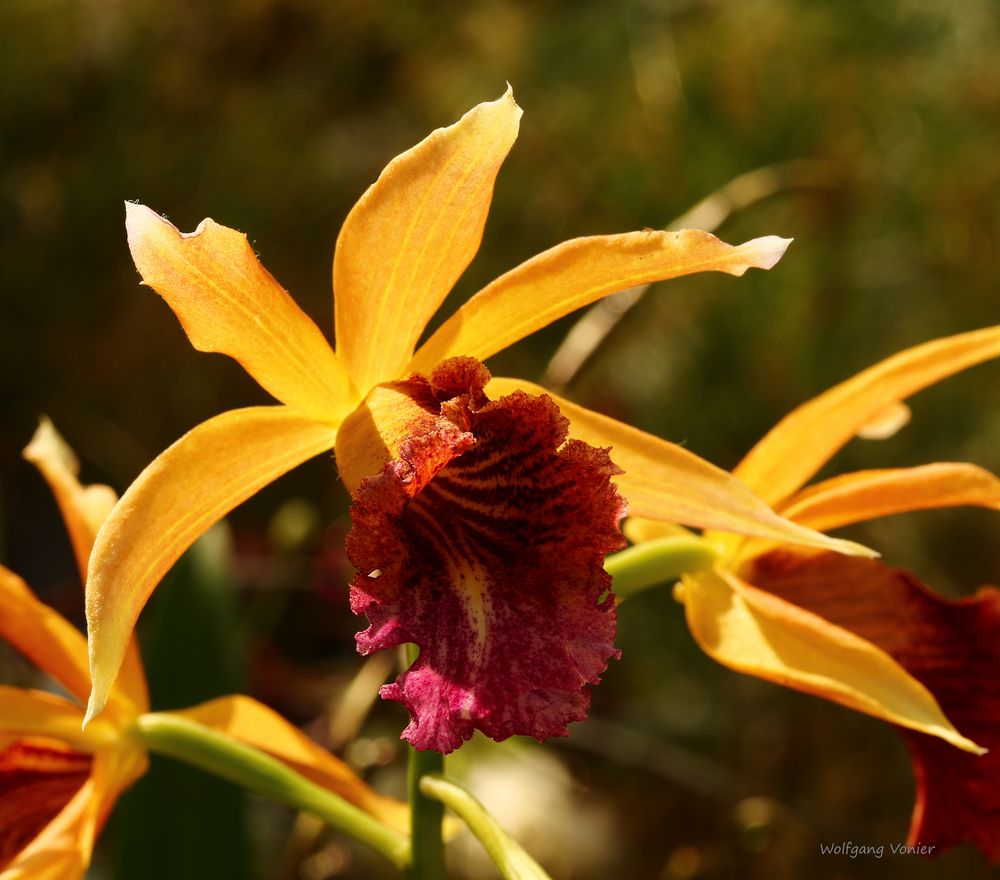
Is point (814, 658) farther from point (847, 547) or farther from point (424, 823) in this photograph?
point (424, 823)

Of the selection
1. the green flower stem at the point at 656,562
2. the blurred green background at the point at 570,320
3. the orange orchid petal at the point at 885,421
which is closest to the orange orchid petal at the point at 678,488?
the green flower stem at the point at 656,562

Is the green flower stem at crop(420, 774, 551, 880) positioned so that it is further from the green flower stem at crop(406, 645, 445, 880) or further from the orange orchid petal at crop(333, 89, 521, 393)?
the orange orchid petal at crop(333, 89, 521, 393)

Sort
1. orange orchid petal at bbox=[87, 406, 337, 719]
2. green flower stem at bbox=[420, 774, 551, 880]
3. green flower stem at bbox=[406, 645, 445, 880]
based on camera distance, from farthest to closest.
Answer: green flower stem at bbox=[406, 645, 445, 880]
green flower stem at bbox=[420, 774, 551, 880]
orange orchid petal at bbox=[87, 406, 337, 719]

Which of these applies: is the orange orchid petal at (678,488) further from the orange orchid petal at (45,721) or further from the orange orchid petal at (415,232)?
the orange orchid petal at (45,721)

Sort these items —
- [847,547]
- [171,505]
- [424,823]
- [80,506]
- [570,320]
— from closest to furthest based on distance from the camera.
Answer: [171,505], [847,547], [424,823], [80,506], [570,320]

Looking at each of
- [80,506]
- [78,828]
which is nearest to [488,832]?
[78,828]

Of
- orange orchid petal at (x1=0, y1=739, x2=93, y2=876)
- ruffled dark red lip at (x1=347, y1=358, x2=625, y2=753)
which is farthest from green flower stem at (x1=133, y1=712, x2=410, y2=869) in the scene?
ruffled dark red lip at (x1=347, y1=358, x2=625, y2=753)

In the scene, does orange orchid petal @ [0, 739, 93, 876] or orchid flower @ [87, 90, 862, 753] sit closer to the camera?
orchid flower @ [87, 90, 862, 753]
